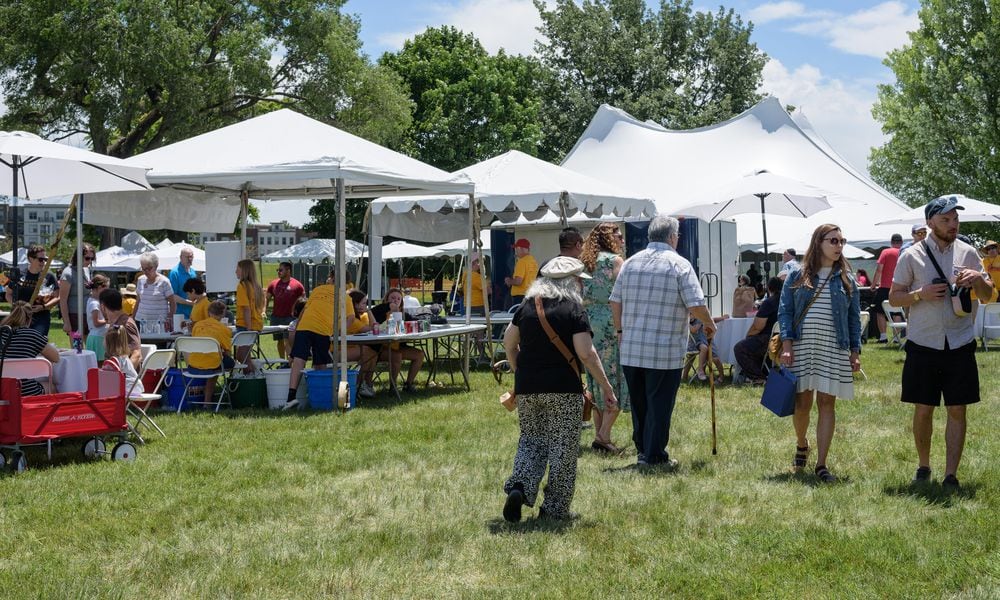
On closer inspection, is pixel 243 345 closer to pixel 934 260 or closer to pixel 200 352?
pixel 200 352

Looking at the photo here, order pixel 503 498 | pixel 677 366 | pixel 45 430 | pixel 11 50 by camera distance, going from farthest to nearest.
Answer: pixel 11 50 < pixel 45 430 < pixel 677 366 < pixel 503 498

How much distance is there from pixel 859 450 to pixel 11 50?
22.9 metres

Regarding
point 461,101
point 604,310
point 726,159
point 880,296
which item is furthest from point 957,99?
point 604,310

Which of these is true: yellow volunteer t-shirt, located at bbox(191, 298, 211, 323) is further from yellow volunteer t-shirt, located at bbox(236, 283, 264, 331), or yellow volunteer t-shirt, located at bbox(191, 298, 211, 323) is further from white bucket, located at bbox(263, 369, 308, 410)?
white bucket, located at bbox(263, 369, 308, 410)

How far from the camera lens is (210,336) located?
34.5 ft

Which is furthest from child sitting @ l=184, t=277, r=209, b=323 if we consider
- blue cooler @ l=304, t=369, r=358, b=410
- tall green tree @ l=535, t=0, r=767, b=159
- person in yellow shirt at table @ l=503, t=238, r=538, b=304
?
tall green tree @ l=535, t=0, r=767, b=159

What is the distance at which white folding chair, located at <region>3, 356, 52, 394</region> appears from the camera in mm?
7477

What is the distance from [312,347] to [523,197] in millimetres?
3712

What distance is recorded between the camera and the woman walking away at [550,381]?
5422 mm

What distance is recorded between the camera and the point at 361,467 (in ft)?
24.1

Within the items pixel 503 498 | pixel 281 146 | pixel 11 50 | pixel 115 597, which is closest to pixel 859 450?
pixel 503 498

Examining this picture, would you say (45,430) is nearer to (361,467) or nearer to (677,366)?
(361,467)

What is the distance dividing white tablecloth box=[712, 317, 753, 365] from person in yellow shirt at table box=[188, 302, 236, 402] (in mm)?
5339

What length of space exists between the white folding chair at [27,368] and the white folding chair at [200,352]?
2.36m
